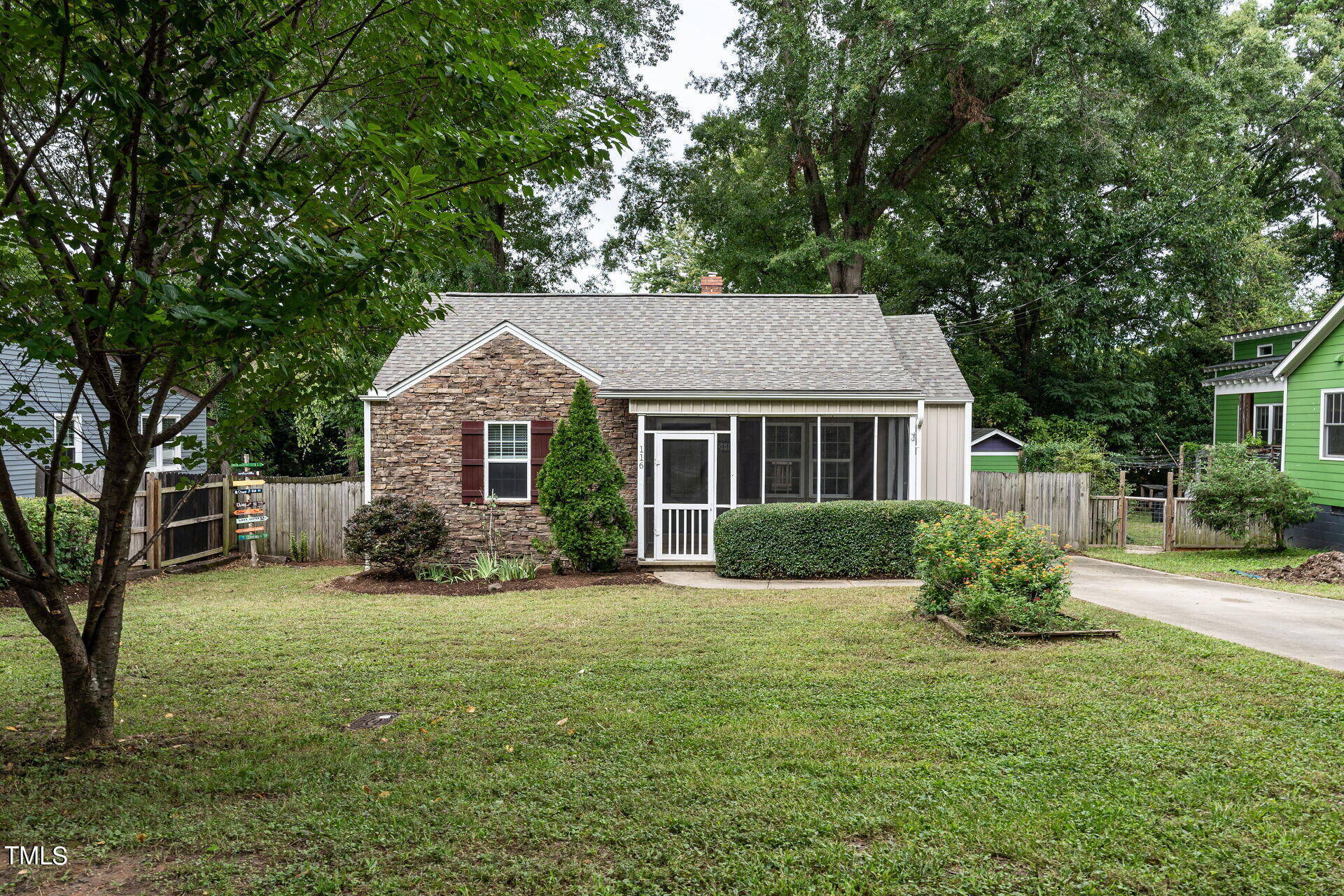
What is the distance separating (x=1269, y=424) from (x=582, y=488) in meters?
20.7

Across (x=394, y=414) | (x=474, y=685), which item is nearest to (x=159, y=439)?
(x=474, y=685)

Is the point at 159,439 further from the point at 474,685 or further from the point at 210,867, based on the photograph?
the point at 474,685

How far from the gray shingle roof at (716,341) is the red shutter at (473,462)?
55.5 inches

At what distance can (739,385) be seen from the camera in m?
12.8

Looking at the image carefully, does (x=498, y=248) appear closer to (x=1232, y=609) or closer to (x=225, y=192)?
(x=1232, y=609)

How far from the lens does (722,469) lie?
13.7m

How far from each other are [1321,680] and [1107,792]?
3.20m

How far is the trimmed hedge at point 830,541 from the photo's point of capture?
11.6m

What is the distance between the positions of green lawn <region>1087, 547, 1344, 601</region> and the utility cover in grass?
11.4 meters

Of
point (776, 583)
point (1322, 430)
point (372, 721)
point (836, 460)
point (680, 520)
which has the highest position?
point (1322, 430)

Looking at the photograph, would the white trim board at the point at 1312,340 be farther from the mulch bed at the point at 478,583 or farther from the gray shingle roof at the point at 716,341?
the mulch bed at the point at 478,583

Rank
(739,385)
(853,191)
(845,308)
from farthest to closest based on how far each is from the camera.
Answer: (853,191), (845,308), (739,385)

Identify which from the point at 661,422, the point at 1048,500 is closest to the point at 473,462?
the point at 661,422

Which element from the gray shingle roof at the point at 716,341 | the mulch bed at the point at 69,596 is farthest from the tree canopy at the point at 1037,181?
the mulch bed at the point at 69,596
